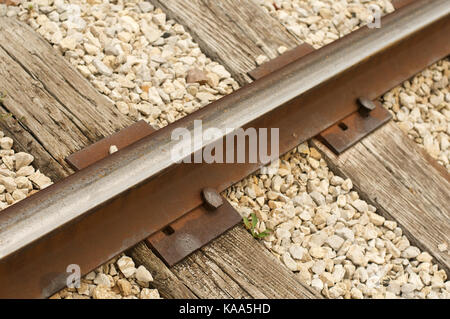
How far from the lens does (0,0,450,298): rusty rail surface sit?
252cm

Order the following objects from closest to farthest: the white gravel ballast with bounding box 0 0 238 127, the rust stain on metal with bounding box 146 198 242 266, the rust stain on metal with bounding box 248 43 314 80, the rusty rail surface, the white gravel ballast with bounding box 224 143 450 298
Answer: the rusty rail surface → the rust stain on metal with bounding box 146 198 242 266 → the white gravel ballast with bounding box 224 143 450 298 → the white gravel ballast with bounding box 0 0 238 127 → the rust stain on metal with bounding box 248 43 314 80

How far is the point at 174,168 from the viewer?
9.25 feet

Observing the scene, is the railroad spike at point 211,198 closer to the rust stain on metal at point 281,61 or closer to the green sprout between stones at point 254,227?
the green sprout between stones at point 254,227

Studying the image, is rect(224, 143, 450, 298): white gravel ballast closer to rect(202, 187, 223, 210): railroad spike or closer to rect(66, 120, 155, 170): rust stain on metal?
rect(202, 187, 223, 210): railroad spike

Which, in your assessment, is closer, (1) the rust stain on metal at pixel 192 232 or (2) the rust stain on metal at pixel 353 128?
(1) the rust stain on metal at pixel 192 232

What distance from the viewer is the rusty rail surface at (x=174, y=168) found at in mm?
2518

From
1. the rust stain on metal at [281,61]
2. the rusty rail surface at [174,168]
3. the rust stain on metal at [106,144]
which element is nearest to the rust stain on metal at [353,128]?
the rusty rail surface at [174,168]

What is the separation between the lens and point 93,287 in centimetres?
268

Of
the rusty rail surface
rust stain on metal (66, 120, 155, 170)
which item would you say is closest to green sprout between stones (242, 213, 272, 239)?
the rusty rail surface

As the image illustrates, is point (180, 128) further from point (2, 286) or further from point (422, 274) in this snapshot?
point (422, 274)

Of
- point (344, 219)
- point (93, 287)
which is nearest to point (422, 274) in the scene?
point (344, 219)

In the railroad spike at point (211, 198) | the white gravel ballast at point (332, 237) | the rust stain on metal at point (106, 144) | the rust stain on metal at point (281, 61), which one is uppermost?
the rust stain on metal at point (281, 61)

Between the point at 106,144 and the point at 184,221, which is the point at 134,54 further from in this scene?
the point at 184,221

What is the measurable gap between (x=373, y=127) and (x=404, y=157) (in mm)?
198
